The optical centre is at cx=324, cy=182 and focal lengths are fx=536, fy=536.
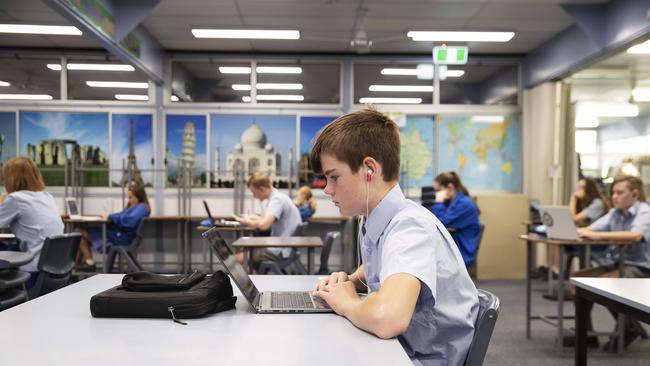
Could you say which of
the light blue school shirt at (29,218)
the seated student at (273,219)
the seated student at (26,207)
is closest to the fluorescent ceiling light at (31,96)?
the seated student at (273,219)

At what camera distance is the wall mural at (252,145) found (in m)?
8.12

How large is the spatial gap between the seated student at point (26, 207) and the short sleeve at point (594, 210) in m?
4.93

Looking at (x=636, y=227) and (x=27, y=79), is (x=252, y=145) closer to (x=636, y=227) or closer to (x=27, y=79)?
(x=27, y=79)

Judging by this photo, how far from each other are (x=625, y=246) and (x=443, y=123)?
4.57 m

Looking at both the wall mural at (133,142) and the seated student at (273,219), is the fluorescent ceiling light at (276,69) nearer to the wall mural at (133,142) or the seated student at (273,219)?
the wall mural at (133,142)

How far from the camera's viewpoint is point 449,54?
703cm

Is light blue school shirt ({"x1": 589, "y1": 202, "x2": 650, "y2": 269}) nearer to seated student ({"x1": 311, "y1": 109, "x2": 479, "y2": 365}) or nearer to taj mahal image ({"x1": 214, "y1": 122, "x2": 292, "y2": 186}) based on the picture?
seated student ({"x1": 311, "y1": 109, "x2": 479, "y2": 365})

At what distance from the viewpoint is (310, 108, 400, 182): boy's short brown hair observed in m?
1.39

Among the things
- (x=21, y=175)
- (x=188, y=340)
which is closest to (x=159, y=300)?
(x=188, y=340)

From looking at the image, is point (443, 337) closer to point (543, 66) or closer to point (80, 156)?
point (543, 66)

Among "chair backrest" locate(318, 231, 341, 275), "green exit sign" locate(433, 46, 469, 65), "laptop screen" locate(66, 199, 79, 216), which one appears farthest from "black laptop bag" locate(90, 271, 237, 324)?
"laptop screen" locate(66, 199, 79, 216)

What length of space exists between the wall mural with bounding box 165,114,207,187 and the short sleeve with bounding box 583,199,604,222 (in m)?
5.21

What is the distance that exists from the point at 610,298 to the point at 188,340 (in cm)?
159

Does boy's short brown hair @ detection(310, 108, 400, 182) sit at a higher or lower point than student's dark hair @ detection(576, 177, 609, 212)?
higher
